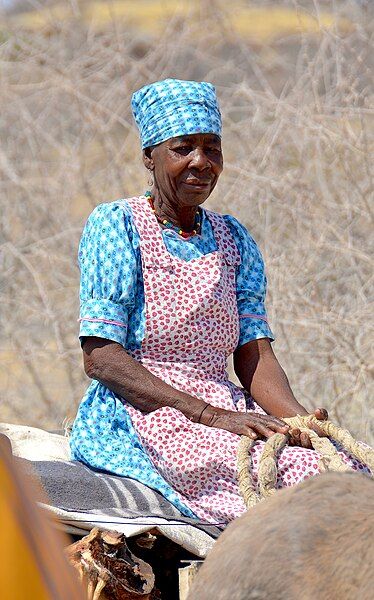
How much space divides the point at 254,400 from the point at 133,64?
3.33 meters

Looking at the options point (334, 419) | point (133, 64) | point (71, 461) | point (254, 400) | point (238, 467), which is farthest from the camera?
point (133, 64)

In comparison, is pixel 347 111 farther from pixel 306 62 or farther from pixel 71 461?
pixel 71 461

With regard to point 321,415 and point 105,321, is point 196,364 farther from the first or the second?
point 321,415

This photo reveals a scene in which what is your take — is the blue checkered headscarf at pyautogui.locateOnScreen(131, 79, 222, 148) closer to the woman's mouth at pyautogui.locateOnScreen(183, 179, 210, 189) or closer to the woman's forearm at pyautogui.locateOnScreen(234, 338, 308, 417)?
the woman's mouth at pyautogui.locateOnScreen(183, 179, 210, 189)

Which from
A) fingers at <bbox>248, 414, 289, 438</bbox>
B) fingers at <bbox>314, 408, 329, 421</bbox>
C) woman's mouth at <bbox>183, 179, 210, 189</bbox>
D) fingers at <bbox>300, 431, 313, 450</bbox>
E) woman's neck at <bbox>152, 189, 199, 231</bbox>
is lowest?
fingers at <bbox>300, 431, 313, 450</bbox>

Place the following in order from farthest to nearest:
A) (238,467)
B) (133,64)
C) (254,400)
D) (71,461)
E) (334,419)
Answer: (133,64), (334,419), (254,400), (71,461), (238,467)

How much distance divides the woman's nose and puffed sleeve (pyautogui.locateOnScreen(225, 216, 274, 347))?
0.43m

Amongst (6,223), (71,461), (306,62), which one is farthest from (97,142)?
(71,461)

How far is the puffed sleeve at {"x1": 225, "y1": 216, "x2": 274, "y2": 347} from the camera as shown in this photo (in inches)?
183

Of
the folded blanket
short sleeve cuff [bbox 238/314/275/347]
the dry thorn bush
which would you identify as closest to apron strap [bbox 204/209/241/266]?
short sleeve cuff [bbox 238/314/275/347]

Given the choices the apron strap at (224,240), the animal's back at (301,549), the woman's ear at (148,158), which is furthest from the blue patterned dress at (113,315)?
the animal's back at (301,549)

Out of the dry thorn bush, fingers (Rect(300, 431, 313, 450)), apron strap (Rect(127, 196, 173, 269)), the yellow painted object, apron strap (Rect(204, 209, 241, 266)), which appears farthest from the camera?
the dry thorn bush

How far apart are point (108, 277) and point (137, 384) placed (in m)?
0.42

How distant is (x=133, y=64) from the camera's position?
23.9 ft
